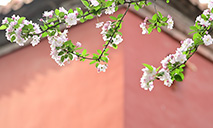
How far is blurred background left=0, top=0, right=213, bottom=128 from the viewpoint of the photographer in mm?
4828

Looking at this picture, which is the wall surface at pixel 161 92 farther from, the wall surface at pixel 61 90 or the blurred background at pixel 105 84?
the wall surface at pixel 61 90

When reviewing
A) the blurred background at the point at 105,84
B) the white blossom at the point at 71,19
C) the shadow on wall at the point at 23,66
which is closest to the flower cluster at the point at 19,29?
the white blossom at the point at 71,19

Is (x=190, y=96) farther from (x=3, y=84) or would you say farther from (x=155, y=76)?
(x=155, y=76)

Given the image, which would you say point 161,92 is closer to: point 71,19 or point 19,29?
point 71,19

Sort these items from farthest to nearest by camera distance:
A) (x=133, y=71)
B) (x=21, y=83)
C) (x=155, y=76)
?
(x=21, y=83)
(x=133, y=71)
(x=155, y=76)

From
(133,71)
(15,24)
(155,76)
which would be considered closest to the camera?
(155,76)

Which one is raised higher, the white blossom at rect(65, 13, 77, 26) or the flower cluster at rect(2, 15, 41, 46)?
the white blossom at rect(65, 13, 77, 26)

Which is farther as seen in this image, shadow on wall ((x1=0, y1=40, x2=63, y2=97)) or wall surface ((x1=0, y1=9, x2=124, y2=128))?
shadow on wall ((x1=0, y1=40, x2=63, y2=97))

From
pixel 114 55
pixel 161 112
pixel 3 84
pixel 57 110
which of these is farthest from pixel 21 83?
pixel 161 112

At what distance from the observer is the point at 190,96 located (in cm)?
555

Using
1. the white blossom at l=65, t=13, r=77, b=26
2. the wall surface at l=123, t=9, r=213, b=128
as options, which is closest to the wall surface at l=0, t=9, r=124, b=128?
the wall surface at l=123, t=9, r=213, b=128

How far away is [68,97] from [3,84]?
1402 millimetres

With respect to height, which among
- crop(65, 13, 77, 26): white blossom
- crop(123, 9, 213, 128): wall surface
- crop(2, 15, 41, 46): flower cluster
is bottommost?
crop(123, 9, 213, 128): wall surface

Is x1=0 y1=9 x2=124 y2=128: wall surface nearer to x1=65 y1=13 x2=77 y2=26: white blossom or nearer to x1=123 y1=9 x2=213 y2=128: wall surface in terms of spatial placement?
x1=123 y1=9 x2=213 y2=128: wall surface
